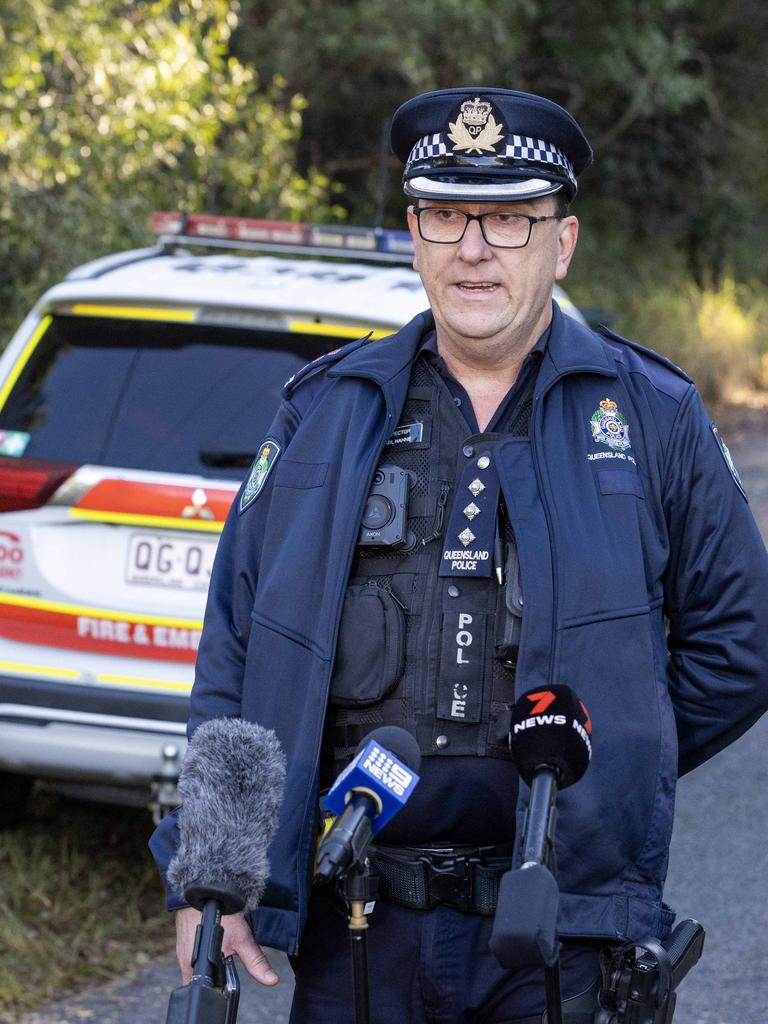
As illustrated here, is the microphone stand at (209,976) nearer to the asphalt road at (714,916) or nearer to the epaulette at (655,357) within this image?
the epaulette at (655,357)

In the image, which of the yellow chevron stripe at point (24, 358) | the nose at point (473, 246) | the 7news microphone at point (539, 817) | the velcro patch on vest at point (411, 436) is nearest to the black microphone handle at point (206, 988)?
the 7news microphone at point (539, 817)

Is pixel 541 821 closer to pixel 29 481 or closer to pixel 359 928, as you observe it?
pixel 359 928

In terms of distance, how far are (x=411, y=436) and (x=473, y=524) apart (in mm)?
221

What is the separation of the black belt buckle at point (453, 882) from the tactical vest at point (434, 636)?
178 mm

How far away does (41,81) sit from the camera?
8883mm

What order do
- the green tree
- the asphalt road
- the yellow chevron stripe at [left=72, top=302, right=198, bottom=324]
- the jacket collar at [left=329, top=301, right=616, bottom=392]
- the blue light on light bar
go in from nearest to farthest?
1. the jacket collar at [left=329, top=301, right=616, bottom=392]
2. the asphalt road
3. the yellow chevron stripe at [left=72, top=302, right=198, bottom=324]
4. the blue light on light bar
5. the green tree

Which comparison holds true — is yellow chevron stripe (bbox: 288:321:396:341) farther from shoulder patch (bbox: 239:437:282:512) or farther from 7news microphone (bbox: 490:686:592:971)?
7news microphone (bbox: 490:686:592:971)

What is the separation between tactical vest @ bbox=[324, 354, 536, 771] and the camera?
2412 millimetres

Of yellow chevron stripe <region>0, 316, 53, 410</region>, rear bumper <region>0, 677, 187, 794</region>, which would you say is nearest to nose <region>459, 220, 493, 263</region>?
rear bumper <region>0, 677, 187, 794</region>

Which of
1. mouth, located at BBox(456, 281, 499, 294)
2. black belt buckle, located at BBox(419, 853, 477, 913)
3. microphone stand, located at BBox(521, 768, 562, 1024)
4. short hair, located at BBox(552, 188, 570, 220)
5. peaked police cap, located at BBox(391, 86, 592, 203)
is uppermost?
peaked police cap, located at BBox(391, 86, 592, 203)

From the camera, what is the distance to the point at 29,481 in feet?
14.6

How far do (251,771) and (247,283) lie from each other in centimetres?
301

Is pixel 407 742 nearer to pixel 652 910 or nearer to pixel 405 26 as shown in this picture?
pixel 652 910

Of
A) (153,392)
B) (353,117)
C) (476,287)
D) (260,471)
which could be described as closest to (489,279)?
(476,287)
